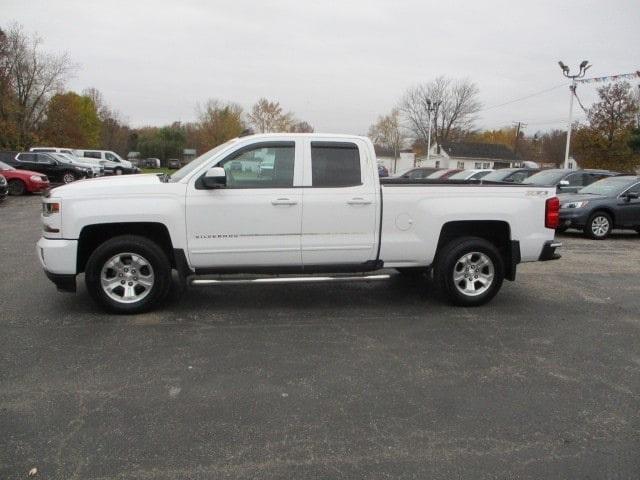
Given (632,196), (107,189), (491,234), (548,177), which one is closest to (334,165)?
(491,234)

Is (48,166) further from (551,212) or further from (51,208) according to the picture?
(551,212)

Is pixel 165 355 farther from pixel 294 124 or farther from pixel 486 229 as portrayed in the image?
pixel 294 124

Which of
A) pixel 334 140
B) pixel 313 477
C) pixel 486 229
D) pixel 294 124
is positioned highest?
pixel 294 124

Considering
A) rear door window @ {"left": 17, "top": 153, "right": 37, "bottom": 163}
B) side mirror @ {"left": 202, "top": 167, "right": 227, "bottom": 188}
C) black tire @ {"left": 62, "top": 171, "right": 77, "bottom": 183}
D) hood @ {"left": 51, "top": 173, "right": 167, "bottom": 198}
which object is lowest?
black tire @ {"left": 62, "top": 171, "right": 77, "bottom": 183}

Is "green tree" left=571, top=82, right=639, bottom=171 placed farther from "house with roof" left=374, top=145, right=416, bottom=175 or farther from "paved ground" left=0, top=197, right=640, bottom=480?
"house with roof" left=374, top=145, right=416, bottom=175

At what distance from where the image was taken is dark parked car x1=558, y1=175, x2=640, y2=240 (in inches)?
499

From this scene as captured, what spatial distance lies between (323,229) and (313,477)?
10.5 feet

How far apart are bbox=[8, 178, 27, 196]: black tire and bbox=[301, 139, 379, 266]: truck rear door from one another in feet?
62.5

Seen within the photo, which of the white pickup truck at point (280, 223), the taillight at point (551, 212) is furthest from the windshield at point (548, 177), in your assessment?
the white pickup truck at point (280, 223)

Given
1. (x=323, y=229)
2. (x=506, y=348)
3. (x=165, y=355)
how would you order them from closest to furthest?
(x=165, y=355) < (x=506, y=348) < (x=323, y=229)

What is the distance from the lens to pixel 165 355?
15.2ft

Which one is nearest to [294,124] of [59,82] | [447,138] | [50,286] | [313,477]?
[59,82]

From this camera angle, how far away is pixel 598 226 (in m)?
12.7

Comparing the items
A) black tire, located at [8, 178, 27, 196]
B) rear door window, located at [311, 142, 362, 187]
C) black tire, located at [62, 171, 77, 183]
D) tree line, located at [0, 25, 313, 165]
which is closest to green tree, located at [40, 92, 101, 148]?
tree line, located at [0, 25, 313, 165]
